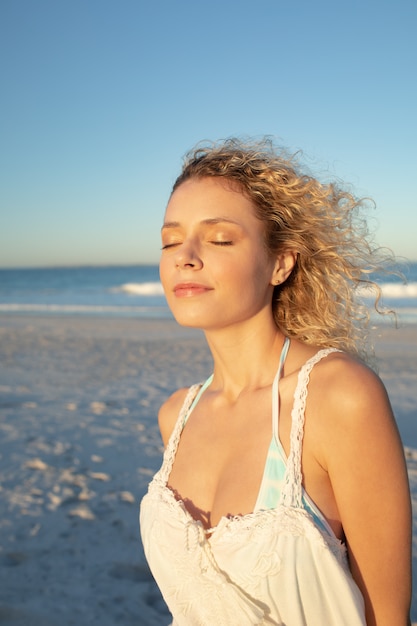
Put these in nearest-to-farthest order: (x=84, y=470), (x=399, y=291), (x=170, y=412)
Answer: (x=170, y=412), (x=84, y=470), (x=399, y=291)

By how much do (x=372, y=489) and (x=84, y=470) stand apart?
4.11 meters

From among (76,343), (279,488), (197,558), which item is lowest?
(76,343)

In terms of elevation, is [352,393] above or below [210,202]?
below

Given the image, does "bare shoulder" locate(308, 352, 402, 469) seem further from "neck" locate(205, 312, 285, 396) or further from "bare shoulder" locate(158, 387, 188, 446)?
"bare shoulder" locate(158, 387, 188, 446)

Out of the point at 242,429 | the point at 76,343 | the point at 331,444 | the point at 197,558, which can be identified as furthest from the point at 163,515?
the point at 76,343

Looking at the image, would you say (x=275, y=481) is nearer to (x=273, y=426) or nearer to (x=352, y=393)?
(x=273, y=426)

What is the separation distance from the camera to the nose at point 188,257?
6.42 feet

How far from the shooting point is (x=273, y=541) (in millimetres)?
1620

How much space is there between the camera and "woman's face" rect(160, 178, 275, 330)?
198 cm

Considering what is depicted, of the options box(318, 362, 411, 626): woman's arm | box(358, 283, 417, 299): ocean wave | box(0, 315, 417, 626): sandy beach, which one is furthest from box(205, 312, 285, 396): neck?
box(358, 283, 417, 299): ocean wave

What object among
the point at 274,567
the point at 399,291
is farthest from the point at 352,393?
the point at 399,291

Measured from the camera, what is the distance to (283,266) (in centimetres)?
224

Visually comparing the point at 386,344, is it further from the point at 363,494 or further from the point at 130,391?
the point at 363,494

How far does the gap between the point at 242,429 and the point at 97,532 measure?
257 cm
